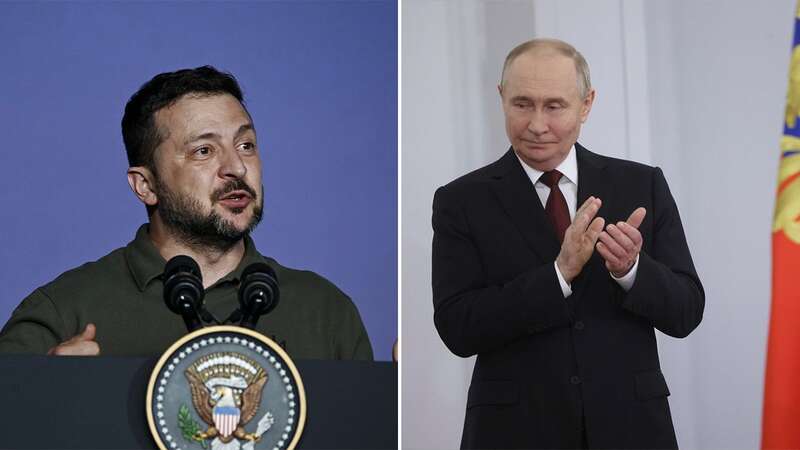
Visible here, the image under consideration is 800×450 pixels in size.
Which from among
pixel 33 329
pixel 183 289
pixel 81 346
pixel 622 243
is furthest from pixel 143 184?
pixel 622 243

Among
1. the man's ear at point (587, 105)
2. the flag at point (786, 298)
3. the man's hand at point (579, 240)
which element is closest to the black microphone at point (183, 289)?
the man's hand at point (579, 240)

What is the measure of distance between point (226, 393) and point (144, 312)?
2.29 feet

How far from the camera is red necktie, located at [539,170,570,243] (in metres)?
4.09

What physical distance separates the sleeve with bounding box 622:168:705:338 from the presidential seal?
3.60 feet

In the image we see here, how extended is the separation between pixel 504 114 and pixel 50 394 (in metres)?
1.80

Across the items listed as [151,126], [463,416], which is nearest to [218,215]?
[151,126]

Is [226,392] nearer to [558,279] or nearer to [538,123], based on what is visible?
[558,279]

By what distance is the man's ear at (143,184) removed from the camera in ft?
14.4

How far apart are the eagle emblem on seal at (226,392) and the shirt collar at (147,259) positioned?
73 centimetres

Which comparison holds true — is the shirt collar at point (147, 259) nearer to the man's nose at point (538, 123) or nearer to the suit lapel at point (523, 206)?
the suit lapel at point (523, 206)

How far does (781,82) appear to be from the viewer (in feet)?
14.4

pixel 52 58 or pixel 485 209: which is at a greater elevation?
pixel 52 58

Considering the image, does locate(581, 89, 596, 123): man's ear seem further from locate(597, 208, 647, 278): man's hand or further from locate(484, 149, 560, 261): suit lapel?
locate(597, 208, 647, 278): man's hand

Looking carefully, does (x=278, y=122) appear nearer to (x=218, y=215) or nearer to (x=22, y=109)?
(x=218, y=215)
